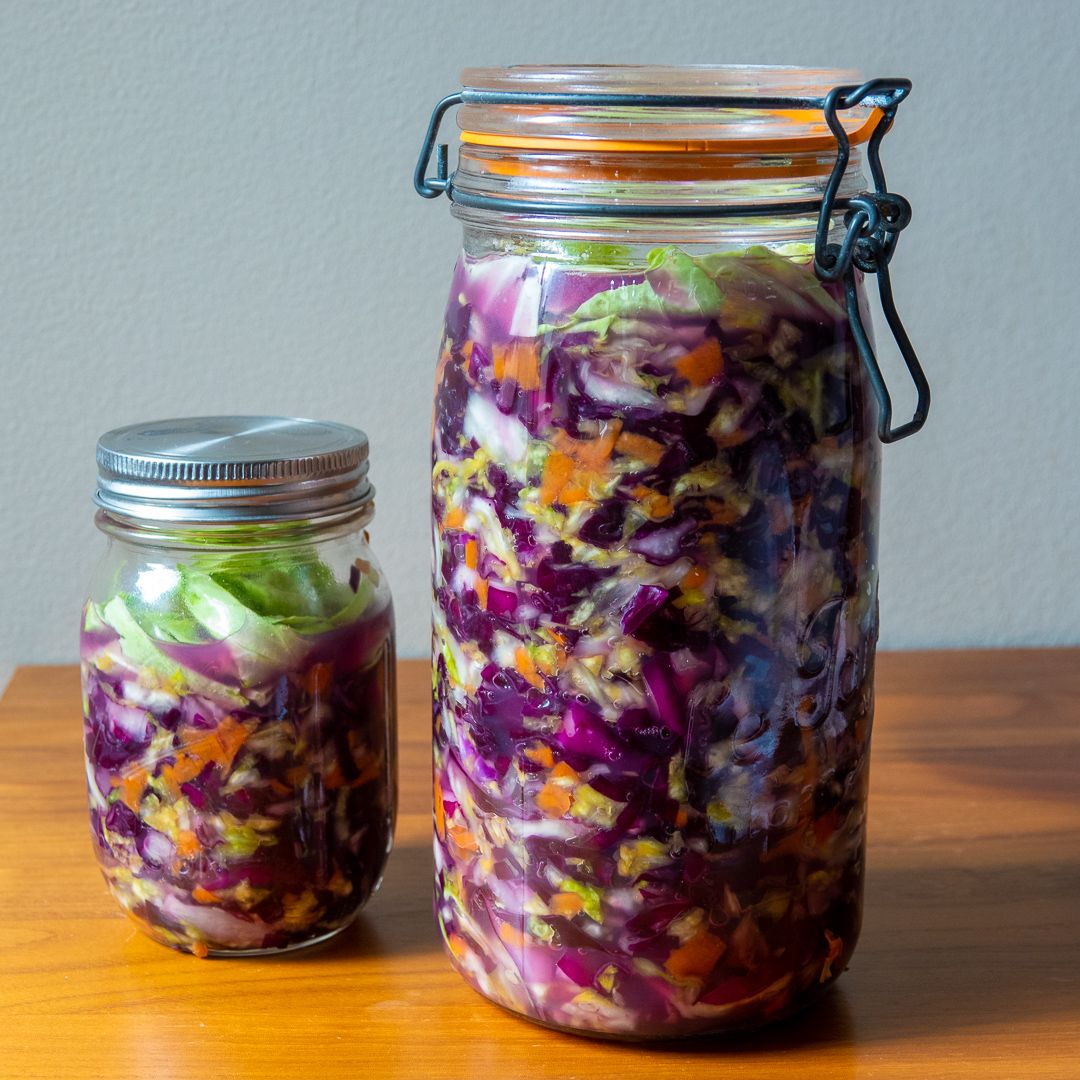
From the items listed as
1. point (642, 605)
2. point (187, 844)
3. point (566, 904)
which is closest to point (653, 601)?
point (642, 605)

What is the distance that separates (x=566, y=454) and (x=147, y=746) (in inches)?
9.3

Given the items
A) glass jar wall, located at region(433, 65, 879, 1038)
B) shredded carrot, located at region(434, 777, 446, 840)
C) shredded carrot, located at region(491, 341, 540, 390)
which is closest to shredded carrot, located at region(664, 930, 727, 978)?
glass jar wall, located at region(433, 65, 879, 1038)

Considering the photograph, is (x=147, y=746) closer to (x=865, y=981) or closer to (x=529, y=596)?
(x=529, y=596)

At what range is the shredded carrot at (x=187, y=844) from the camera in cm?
63

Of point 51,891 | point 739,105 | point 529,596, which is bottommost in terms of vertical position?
point 51,891

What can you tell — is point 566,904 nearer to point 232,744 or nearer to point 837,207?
point 232,744

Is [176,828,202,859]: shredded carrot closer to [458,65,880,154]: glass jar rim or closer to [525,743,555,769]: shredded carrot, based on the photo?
[525,743,555,769]: shredded carrot

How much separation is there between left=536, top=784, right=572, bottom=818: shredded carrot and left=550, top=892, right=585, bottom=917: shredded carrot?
33 millimetres

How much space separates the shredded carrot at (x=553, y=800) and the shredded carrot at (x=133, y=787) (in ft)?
0.60

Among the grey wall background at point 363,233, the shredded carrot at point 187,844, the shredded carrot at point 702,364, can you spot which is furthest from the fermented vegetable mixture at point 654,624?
the grey wall background at point 363,233

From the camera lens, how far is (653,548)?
518 mm

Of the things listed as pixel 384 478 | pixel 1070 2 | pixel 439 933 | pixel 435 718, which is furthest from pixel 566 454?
pixel 1070 2

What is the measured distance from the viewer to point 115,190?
0.96 m

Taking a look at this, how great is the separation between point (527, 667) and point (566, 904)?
0.31ft
